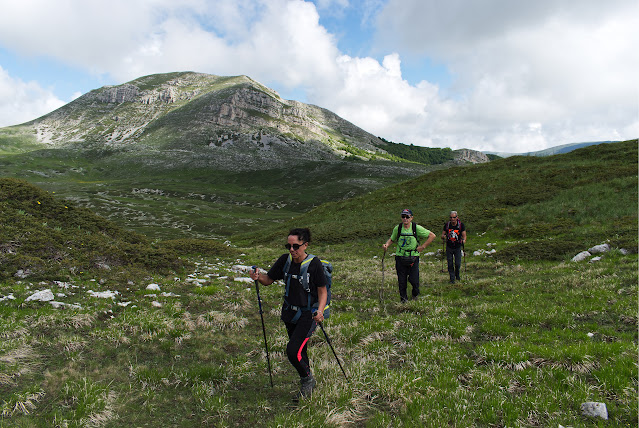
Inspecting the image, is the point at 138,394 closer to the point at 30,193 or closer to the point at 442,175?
the point at 30,193

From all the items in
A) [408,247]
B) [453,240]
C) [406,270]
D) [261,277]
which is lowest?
[406,270]

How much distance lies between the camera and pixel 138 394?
6.21 meters

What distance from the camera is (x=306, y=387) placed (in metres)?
6.32

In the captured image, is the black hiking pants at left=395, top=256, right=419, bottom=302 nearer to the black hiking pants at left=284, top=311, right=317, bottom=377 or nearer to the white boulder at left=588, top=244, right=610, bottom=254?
the black hiking pants at left=284, top=311, right=317, bottom=377

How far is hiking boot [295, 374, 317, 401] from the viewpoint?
6.21m

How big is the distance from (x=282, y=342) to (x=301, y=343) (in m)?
2.98

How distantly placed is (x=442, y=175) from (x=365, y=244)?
27346mm

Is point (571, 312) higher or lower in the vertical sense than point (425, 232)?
lower

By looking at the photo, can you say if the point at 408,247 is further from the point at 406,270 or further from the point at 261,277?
the point at 261,277

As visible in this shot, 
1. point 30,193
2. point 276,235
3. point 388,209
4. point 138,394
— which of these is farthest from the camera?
point 276,235

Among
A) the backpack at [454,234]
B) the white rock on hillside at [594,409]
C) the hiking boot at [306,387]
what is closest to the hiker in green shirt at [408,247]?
the backpack at [454,234]

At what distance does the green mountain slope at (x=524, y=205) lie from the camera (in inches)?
848

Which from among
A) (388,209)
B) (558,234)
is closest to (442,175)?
(388,209)

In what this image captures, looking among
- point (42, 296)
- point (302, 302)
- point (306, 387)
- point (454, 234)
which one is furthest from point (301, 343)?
point (454, 234)
